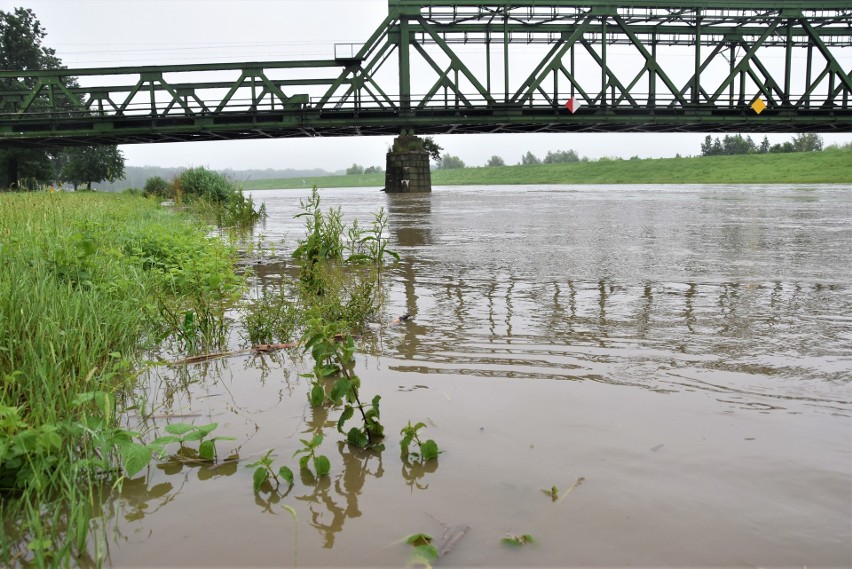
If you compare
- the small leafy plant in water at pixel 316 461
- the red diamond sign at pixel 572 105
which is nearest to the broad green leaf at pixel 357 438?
the small leafy plant in water at pixel 316 461

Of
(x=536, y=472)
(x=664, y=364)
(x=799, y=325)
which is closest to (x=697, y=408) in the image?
(x=664, y=364)

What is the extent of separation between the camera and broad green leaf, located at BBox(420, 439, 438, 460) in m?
2.83

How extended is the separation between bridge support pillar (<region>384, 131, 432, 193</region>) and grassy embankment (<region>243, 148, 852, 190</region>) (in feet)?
28.5

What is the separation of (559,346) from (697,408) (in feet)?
4.24

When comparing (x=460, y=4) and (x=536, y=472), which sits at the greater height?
(x=460, y=4)

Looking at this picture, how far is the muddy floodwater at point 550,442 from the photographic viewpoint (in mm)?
2277

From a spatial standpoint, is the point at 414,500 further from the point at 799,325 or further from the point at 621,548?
the point at 799,325

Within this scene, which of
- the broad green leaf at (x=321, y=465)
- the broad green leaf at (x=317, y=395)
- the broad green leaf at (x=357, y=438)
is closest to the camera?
the broad green leaf at (x=321, y=465)

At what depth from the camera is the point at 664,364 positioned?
13.4ft

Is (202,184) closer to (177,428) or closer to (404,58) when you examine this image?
(404,58)

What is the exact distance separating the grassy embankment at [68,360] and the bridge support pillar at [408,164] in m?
36.7

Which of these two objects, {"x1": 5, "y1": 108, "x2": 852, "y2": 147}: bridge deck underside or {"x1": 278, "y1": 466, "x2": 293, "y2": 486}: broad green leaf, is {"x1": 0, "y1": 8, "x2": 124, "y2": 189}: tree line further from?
{"x1": 278, "y1": 466, "x2": 293, "y2": 486}: broad green leaf

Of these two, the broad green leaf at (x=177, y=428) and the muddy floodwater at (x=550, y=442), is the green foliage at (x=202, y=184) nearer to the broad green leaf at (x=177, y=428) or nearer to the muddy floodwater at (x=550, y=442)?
the muddy floodwater at (x=550, y=442)

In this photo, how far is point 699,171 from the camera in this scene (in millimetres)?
59781
